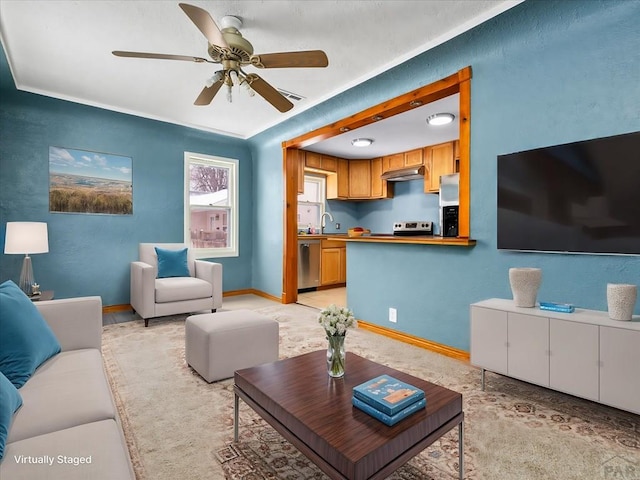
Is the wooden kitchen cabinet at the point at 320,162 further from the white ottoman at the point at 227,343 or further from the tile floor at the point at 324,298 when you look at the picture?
the white ottoman at the point at 227,343

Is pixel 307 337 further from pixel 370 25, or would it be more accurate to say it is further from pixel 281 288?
pixel 370 25

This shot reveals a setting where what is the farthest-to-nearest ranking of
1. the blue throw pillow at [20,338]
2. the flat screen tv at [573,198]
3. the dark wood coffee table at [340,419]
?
the flat screen tv at [573,198] < the blue throw pillow at [20,338] < the dark wood coffee table at [340,419]

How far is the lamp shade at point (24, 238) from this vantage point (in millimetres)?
2959

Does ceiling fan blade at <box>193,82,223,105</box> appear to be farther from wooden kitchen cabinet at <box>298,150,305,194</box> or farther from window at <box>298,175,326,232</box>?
window at <box>298,175,326,232</box>

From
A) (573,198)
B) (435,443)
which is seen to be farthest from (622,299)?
(435,443)

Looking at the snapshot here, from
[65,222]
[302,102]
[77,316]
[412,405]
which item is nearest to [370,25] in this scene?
[302,102]

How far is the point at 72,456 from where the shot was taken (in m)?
0.94

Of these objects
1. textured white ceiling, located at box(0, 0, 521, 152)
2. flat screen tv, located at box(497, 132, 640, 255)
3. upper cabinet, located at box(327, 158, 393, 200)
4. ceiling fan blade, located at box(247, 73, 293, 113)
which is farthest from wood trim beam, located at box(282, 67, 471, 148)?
upper cabinet, located at box(327, 158, 393, 200)

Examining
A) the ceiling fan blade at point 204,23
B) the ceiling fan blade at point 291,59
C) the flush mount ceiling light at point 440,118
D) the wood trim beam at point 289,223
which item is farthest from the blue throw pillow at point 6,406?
the flush mount ceiling light at point 440,118

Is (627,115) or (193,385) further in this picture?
(193,385)

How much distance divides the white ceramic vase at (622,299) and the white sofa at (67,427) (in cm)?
232

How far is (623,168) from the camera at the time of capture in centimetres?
196

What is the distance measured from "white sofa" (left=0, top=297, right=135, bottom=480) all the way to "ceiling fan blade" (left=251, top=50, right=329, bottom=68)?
6.75ft

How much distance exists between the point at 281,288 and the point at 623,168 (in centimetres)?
404
